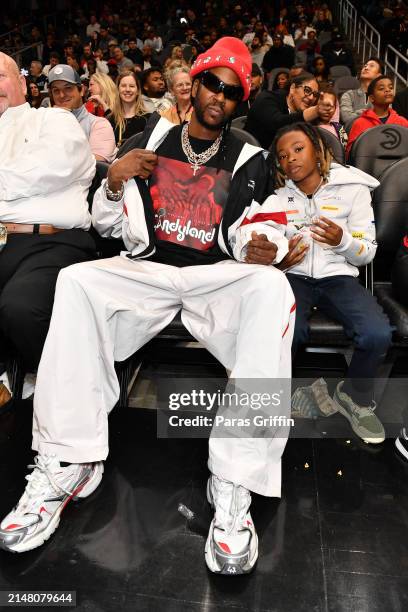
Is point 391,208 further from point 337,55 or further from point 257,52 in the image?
point 257,52

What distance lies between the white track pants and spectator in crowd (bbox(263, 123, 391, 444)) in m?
0.32

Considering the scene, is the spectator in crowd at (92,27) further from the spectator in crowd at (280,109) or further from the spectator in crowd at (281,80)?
the spectator in crowd at (280,109)

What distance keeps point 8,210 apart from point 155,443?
116 cm

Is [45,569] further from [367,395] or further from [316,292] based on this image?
[316,292]

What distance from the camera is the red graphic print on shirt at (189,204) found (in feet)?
6.97

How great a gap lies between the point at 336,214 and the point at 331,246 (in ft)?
0.79

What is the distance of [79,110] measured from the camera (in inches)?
140

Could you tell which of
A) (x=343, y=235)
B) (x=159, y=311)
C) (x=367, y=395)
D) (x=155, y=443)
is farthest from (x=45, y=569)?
(x=343, y=235)

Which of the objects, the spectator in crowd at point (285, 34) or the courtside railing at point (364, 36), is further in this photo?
the spectator in crowd at point (285, 34)

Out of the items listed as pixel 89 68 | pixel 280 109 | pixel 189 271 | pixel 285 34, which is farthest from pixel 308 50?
pixel 189 271

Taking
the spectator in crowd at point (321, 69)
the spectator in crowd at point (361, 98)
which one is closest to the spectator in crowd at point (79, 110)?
the spectator in crowd at point (361, 98)

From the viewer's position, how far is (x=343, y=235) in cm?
214

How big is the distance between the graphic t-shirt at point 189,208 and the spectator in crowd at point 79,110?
1.41 metres

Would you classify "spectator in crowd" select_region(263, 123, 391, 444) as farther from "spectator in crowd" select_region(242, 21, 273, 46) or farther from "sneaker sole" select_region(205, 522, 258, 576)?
"spectator in crowd" select_region(242, 21, 273, 46)
